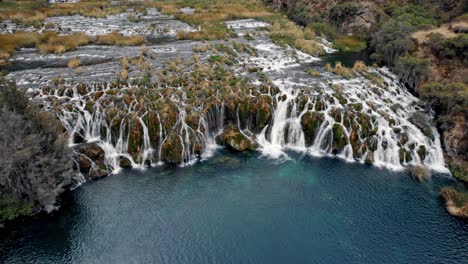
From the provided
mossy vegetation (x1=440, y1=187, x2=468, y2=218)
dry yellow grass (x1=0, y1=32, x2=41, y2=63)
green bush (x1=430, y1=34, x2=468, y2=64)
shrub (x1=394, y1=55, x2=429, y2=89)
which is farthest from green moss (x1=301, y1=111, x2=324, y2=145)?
dry yellow grass (x1=0, y1=32, x2=41, y2=63)

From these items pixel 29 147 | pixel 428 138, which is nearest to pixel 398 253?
pixel 428 138

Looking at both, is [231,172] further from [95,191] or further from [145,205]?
[95,191]

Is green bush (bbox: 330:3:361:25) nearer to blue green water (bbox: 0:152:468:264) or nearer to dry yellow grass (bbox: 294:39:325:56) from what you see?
dry yellow grass (bbox: 294:39:325:56)

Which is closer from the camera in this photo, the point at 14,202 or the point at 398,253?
the point at 398,253

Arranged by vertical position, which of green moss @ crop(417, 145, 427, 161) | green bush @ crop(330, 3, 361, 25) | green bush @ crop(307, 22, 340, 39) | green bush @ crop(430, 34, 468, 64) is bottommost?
green moss @ crop(417, 145, 427, 161)

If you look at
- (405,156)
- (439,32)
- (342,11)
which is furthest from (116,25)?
(405,156)

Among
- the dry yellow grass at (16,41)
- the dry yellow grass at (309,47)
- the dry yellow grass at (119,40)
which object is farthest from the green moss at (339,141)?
the dry yellow grass at (16,41)

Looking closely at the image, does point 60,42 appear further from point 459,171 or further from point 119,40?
point 459,171
